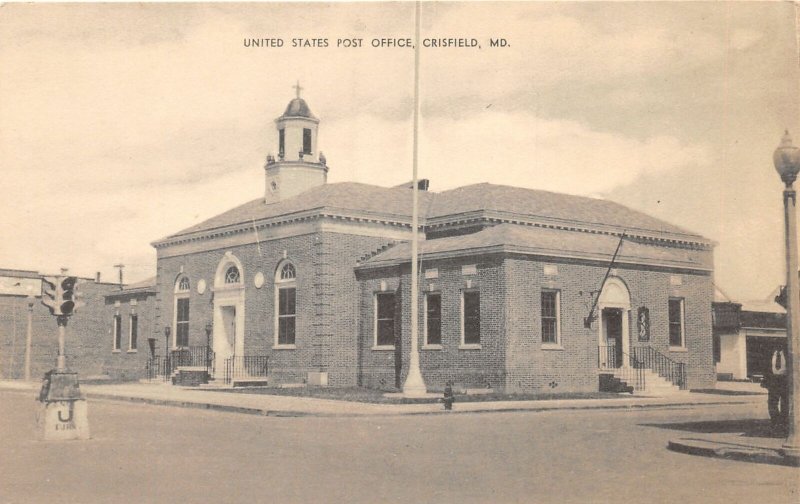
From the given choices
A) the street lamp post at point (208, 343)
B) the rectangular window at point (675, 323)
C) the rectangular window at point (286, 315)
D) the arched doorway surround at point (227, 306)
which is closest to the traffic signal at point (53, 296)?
the rectangular window at point (286, 315)

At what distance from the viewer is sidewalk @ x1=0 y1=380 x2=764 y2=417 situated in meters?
21.5

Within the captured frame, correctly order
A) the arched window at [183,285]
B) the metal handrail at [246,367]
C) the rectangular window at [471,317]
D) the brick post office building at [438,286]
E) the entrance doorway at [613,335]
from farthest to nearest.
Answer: the arched window at [183,285]
the metal handrail at [246,367]
the entrance doorway at [613,335]
the rectangular window at [471,317]
the brick post office building at [438,286]

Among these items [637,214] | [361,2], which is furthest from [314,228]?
[361,2]

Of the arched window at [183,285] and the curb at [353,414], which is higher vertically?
the arched window at [183,285]

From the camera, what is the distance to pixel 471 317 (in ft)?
96.6

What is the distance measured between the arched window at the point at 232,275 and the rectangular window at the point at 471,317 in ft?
38.1

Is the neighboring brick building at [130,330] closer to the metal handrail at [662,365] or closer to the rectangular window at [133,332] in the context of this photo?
the rectangular window at [133,332]

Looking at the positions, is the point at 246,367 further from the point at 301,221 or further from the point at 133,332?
the point at 133,332

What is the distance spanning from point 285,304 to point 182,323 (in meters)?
7.64

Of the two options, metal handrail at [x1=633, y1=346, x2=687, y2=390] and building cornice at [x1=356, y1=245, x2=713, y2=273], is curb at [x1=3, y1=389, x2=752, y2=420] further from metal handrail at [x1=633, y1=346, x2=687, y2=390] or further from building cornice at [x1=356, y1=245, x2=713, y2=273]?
building cornice at [x1=356, y1=245, x2=713, y2=273]

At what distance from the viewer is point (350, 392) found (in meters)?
29.2

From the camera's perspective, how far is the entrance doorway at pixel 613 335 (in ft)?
102

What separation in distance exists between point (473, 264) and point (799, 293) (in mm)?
15889

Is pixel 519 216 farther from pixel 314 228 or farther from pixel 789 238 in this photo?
pixel 789 238
